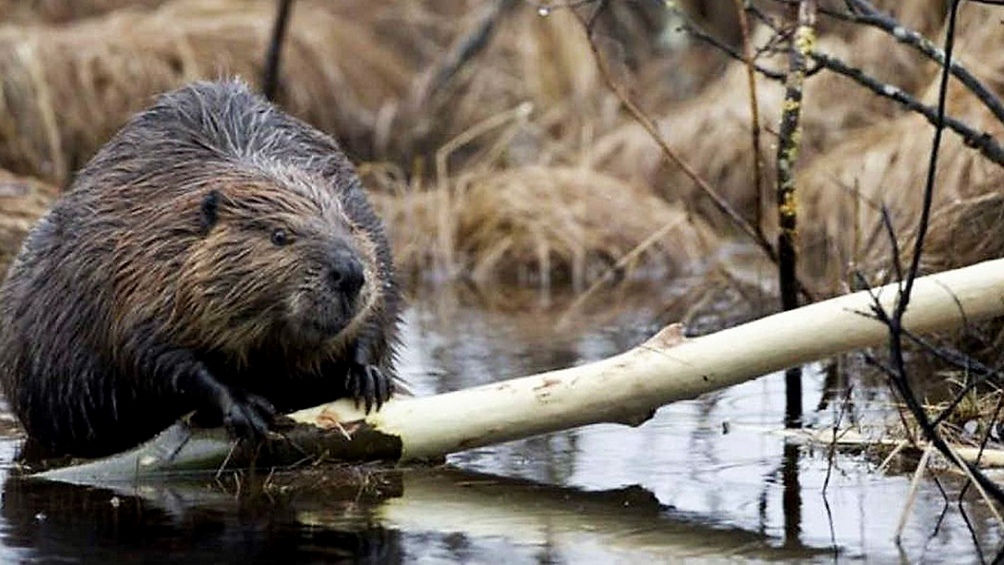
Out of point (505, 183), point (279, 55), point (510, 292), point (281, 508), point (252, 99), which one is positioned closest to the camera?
point (281, 508)

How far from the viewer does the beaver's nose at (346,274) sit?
410cm

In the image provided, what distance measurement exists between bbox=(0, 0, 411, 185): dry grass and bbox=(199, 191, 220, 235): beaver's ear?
4769 millimetres

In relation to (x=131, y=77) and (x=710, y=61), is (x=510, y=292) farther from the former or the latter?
(x=710, y=61)

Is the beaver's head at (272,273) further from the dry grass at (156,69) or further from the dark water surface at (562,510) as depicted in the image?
the dry grass at (156,69)

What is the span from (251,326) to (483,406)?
0.50m

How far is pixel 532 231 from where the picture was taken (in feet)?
28.2

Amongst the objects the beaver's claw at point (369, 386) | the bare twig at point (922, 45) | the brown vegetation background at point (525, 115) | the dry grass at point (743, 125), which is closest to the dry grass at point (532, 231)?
the brown vegetation background at point (525, 115)

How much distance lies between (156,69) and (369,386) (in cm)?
594

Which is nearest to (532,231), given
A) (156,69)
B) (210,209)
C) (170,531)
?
(156,69)

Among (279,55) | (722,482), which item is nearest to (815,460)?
(722,482)

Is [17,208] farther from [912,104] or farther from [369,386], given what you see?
[912,104]

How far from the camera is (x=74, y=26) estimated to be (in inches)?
430

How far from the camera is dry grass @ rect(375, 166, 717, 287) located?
856cm

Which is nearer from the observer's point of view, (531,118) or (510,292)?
(510,292)
